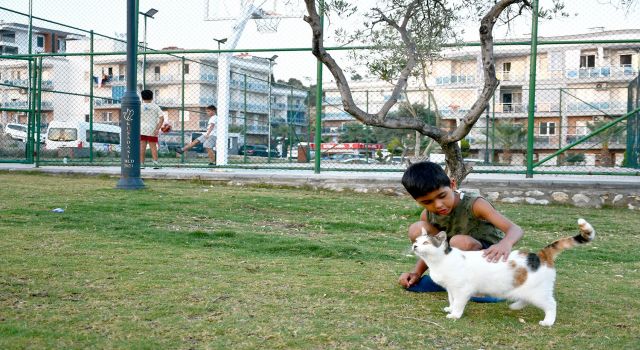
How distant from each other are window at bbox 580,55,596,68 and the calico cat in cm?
1292

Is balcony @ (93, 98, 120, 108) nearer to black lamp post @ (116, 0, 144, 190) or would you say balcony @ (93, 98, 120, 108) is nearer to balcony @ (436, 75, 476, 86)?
balcony @ (436, 75, 476, 86)

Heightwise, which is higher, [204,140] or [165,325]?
[204,140]

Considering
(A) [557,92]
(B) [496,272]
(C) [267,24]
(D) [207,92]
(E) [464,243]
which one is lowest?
(B) [496,272]

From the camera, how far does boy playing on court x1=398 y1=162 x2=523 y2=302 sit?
3.72 m

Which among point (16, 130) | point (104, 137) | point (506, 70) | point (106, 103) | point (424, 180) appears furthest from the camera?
point (104, 137)

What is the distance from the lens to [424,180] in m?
3.71

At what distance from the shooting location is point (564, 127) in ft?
52.9

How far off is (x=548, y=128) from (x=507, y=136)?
73.8 inches

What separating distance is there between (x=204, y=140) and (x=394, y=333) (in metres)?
12.6

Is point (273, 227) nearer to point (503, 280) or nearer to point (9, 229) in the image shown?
point (9, 229)

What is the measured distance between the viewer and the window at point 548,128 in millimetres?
15947

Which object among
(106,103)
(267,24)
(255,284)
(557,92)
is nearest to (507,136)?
(557,92)

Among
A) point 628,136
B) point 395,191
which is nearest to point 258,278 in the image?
point 395,191

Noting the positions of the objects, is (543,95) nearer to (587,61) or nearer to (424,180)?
(587,61)
